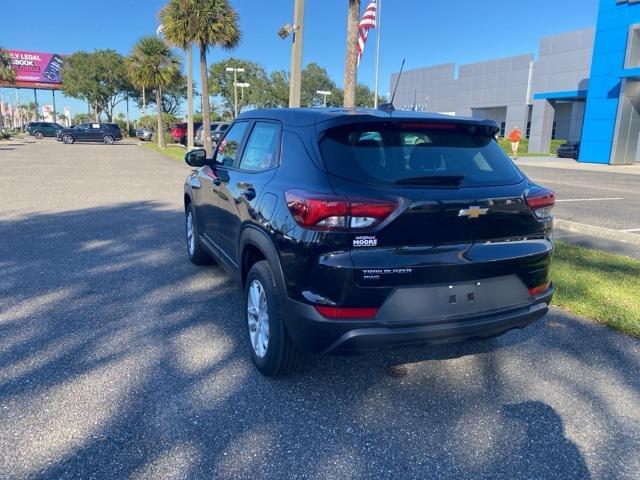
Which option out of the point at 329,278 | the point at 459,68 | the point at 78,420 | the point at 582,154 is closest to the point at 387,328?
the point at 329,278

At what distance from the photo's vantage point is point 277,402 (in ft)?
9.80

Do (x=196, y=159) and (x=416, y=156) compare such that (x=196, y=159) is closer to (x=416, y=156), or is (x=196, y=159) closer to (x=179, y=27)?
(x=416, y=156)

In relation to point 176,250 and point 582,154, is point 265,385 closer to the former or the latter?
point 176,250

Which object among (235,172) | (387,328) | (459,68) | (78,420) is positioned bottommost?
(78,420)

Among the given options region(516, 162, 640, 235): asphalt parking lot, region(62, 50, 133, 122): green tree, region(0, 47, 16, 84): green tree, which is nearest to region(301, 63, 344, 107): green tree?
region(62, 50, 133, 122): green tree

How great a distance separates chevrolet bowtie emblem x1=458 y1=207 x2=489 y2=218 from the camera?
8.90ft

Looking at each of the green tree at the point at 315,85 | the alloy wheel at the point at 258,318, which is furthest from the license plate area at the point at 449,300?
the green tree at the point at 315,85

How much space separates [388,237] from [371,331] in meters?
0.51

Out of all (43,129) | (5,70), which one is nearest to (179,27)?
(5,70)

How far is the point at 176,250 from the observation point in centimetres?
650

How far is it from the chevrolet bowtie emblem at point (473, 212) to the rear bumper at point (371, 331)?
57 centimetres

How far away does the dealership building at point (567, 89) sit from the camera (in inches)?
1027

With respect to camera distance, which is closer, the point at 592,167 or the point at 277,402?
the point at 277,402

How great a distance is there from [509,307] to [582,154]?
1200 inches
